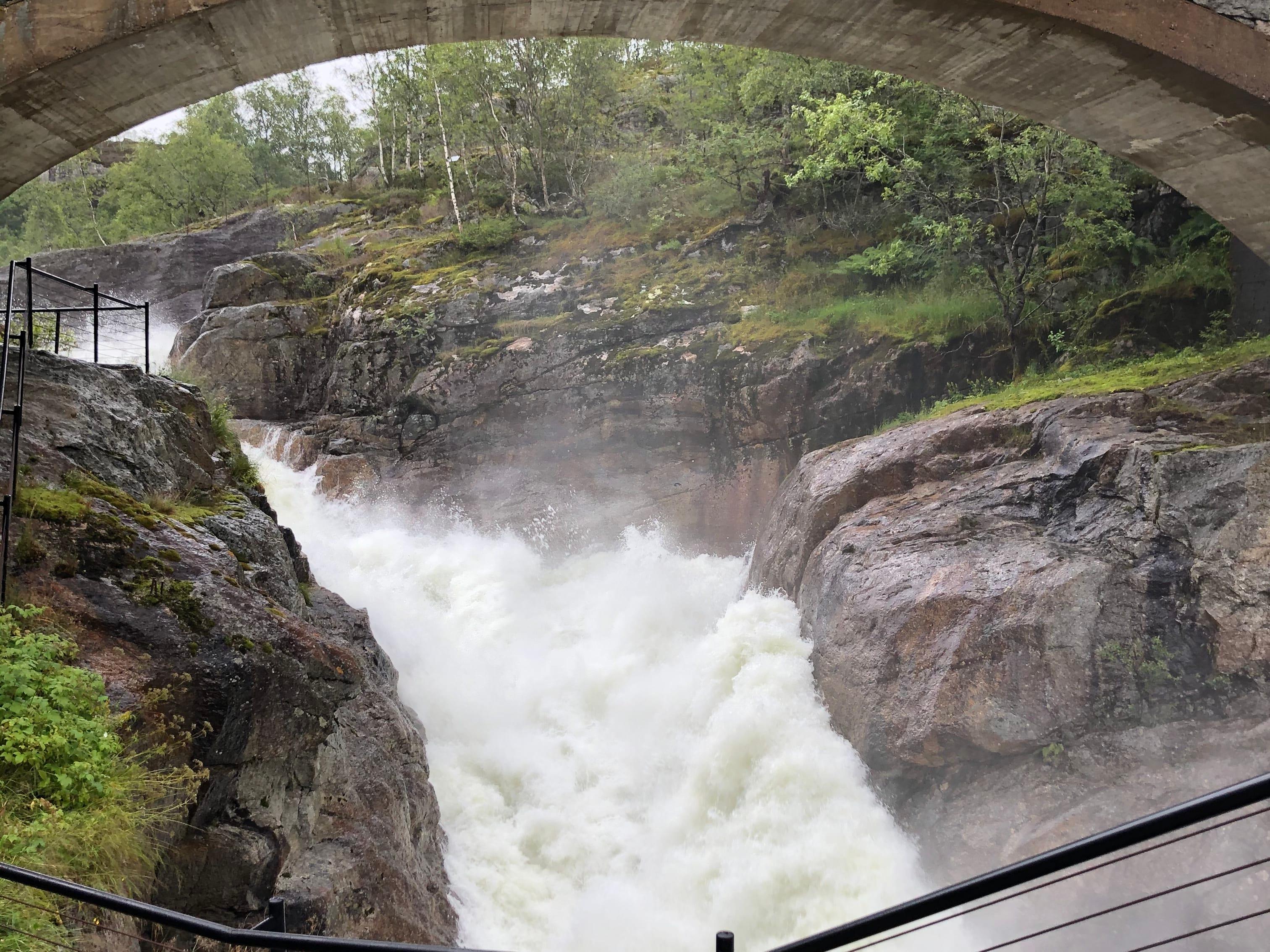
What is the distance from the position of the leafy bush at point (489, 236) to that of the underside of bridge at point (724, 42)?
1506 cm

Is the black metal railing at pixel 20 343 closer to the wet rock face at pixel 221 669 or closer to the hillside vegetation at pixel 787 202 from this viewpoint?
the wet rock face at pixel 221 669

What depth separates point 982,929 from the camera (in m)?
6.78

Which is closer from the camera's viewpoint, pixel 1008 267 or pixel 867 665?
pixel 867 665

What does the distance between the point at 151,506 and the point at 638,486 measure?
30.4 ft

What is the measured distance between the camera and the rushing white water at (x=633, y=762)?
7.38 metres

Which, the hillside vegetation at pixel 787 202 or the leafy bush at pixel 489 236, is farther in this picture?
the leafy bush at pixel 489 236

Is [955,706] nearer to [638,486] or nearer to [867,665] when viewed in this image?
Result: [867,665]

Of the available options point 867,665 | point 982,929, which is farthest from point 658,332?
point 982,929

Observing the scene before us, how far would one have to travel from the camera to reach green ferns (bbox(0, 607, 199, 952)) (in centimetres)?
317

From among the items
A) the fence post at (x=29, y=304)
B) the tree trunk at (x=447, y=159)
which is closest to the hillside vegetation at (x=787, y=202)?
the tree trunk at (x=447, y=159)

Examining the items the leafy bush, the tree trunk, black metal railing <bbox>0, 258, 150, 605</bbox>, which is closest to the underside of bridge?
black metal railing <bbox>0, 258, 150, 605</bbox>

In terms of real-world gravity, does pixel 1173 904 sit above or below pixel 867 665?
below

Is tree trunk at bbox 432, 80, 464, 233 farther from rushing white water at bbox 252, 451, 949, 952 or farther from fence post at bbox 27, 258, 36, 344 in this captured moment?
fence post at bbox 27, 258, 36, 344

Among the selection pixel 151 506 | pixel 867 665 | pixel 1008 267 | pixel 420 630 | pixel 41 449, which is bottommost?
pixel 420 630
